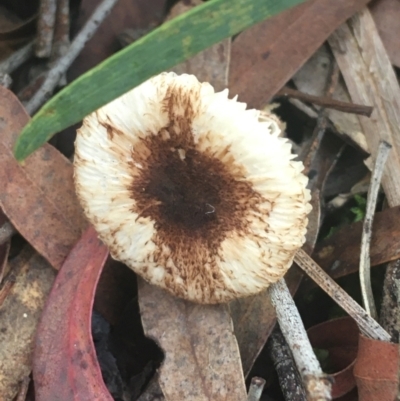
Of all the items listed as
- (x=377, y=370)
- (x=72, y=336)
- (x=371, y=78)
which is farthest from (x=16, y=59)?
(x=377, y=370)

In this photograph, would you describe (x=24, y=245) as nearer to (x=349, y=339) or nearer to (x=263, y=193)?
(x=263, y=193)

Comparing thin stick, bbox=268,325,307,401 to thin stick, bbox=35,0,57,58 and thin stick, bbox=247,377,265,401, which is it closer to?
thin stick, bbox=247,377,265,401

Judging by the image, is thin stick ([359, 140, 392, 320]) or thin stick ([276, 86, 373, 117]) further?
thin stick ([276, 86, 373, 117])

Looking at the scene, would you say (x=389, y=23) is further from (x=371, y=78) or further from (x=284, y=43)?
(x=284, y=43)

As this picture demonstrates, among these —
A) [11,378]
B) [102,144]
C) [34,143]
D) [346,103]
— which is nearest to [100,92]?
[34,143]

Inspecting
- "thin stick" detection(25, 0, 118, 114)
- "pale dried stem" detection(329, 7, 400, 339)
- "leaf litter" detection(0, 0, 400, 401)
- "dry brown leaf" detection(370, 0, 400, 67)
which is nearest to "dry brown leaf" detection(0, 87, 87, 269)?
"leaf litter" detection(0, 0, 400, 401)

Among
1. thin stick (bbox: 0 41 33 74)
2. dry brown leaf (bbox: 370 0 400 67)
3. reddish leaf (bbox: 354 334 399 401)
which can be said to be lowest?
thin stick (bbox: 0 41 33 74)

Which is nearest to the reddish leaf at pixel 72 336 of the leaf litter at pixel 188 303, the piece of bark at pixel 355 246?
the leaf litter at pixel 188 303

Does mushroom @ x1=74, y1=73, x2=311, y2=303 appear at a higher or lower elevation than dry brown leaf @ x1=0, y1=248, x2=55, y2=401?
higher
